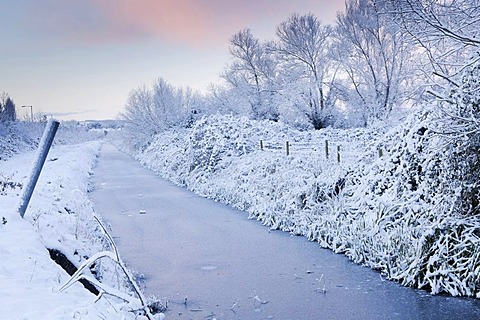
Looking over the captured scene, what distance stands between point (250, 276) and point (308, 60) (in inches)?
1134

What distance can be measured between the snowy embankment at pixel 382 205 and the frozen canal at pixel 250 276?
1.14 feet

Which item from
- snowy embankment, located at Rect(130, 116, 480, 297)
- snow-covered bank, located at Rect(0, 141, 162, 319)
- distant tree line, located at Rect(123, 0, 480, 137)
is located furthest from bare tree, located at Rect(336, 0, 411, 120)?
snow-covered bank, located at Rect(0, 141, 162, 319)

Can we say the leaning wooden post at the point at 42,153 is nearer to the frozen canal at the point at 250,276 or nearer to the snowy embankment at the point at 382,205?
the frozen canal at the point at 250,276

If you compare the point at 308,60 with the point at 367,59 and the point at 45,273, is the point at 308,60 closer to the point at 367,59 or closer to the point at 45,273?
the point at 367,59

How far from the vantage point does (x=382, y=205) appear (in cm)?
871

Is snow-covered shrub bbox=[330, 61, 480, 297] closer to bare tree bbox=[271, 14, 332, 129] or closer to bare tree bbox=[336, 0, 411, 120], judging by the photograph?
bare tree bbox=[336, 0, 411, 120]

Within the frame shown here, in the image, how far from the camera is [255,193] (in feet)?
49.4

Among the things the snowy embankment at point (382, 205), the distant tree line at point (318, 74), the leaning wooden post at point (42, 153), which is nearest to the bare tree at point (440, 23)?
the snowy embankment at point (382, 205)

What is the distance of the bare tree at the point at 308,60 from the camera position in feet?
109

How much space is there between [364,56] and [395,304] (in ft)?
91.3

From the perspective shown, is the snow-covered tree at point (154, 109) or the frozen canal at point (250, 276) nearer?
the frozen canal at point (250, 276)

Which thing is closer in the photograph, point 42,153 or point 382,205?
point 42,153

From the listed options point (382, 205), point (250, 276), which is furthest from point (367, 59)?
point (250, 276)

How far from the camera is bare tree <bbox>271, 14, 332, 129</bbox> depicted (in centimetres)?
3334
